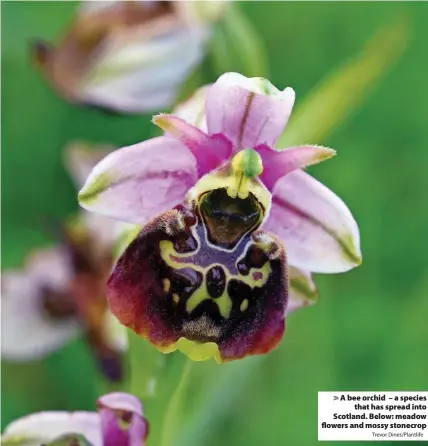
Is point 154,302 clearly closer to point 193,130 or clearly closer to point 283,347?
point 193,130

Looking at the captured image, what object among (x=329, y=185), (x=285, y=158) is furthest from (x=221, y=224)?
(x=329, y=185)

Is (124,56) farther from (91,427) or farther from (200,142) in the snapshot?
(91,427)

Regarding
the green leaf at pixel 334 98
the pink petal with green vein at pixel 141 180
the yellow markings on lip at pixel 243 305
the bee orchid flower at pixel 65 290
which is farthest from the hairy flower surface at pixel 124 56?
the yellow markings on lip at pixel 243 305

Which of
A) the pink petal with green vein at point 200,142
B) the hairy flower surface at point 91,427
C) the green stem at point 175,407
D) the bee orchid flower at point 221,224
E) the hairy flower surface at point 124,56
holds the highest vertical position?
the hairy flower surface at point 124,56

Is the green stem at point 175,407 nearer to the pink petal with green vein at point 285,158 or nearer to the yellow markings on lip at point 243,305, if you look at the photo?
the yellow markings on lip at point 243,305

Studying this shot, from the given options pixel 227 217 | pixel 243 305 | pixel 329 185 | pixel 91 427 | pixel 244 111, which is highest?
pixel 329 185

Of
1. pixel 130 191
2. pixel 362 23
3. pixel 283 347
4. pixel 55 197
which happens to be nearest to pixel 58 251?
pixel 55 197
